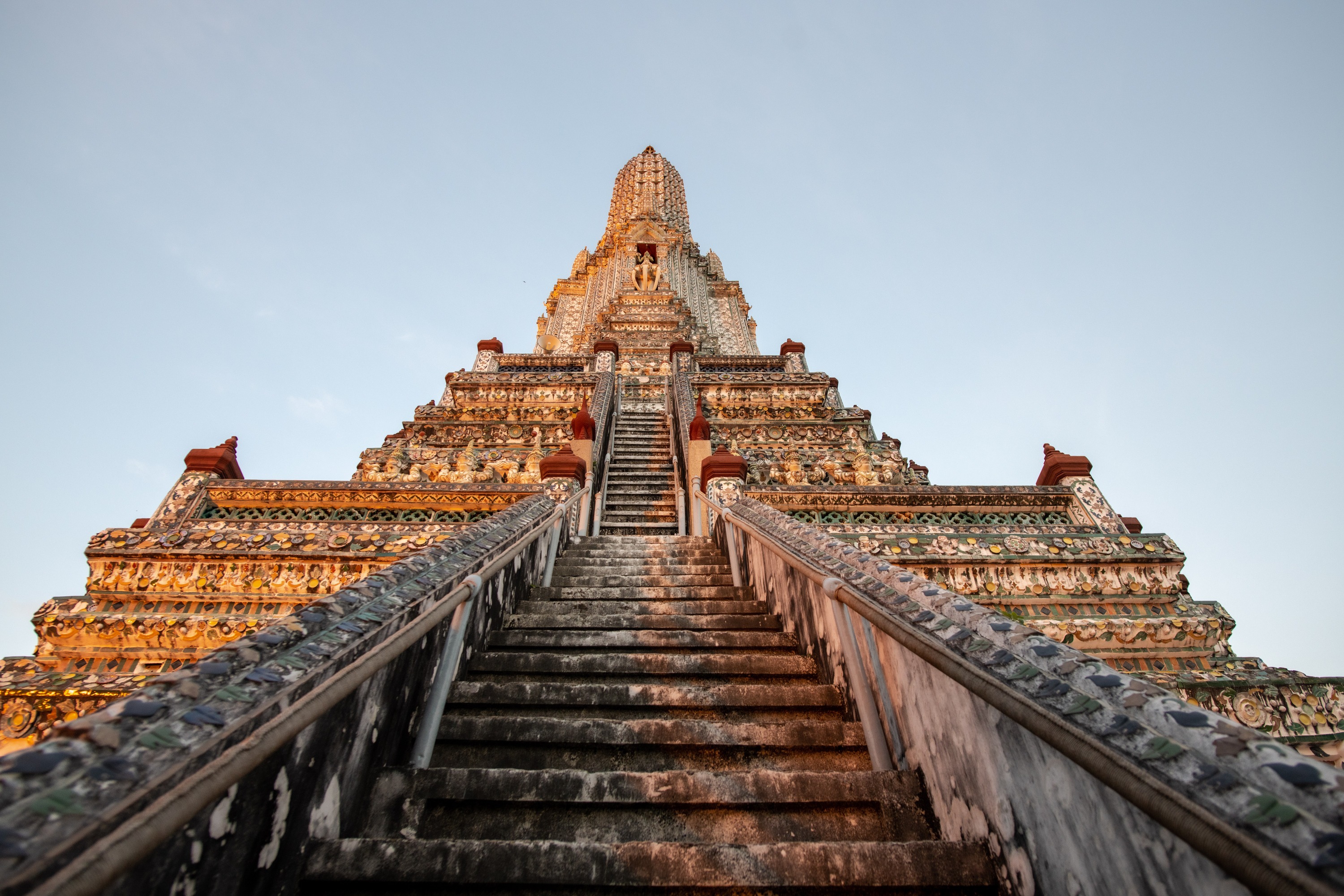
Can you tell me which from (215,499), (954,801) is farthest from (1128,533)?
(215,499)

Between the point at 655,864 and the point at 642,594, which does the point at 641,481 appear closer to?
the point at 642,594

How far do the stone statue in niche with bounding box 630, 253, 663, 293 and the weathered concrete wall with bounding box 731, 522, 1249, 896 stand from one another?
20647 millimetres

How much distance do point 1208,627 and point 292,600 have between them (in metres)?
8.23

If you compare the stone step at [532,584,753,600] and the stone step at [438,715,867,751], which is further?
the stone step at [532,584,753,600]

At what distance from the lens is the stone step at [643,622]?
13.1 feet

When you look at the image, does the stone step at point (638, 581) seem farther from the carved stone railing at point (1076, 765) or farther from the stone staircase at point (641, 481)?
the stone staircase at point (641, 481)

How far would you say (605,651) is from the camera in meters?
3.65

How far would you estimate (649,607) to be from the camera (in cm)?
439

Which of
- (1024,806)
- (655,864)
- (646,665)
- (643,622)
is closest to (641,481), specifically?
(643,622)

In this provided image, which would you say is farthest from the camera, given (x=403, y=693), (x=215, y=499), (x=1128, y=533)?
(x=215, y=499)

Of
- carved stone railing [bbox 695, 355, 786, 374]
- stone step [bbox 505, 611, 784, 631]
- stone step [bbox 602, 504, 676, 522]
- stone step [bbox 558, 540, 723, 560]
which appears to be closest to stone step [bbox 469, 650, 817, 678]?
stone step [bbox 505, 611, 784, 631]

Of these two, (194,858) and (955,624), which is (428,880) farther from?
(955,624)

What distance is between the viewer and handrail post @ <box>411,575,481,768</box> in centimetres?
243

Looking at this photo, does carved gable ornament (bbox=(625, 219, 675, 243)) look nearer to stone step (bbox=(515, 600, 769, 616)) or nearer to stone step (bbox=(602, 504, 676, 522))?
stone step (bbox=(602, 504, 676, 522))
